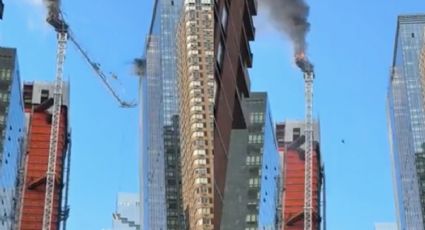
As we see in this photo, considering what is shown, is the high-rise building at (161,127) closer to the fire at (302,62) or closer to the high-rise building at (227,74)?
the high-rise building at (227,74)

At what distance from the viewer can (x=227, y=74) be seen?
81.6 m

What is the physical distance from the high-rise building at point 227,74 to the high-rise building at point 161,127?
22.3 m

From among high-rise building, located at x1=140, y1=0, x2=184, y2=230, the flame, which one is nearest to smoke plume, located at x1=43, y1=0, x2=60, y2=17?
high-rise building, located at x1=140, y1=0, x2=184, y2=230

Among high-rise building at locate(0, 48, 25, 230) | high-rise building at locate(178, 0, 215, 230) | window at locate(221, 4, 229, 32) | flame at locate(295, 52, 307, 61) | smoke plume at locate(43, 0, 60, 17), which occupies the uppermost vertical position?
A: smoke plume at locate(43, 0, 60, 17)

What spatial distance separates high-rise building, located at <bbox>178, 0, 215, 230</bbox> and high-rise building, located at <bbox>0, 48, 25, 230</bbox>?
94.5 metres

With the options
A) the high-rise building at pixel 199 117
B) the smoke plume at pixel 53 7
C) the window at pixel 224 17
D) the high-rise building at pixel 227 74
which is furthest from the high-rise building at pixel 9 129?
the window at pixel 224 17

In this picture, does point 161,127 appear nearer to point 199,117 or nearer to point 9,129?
point 9,129

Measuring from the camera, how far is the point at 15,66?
19038 centimetres

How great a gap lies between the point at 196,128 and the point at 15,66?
118907mm

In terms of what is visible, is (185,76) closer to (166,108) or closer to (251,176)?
(166,108)

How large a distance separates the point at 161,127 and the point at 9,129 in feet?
176

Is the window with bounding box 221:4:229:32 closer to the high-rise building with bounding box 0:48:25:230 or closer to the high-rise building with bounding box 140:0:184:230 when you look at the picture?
the high-rise building with bounding box 140:0:184:230

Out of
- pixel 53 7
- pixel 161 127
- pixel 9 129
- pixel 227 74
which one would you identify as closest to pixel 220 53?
pixel 227 74

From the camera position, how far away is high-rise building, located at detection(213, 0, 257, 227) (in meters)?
77.2
